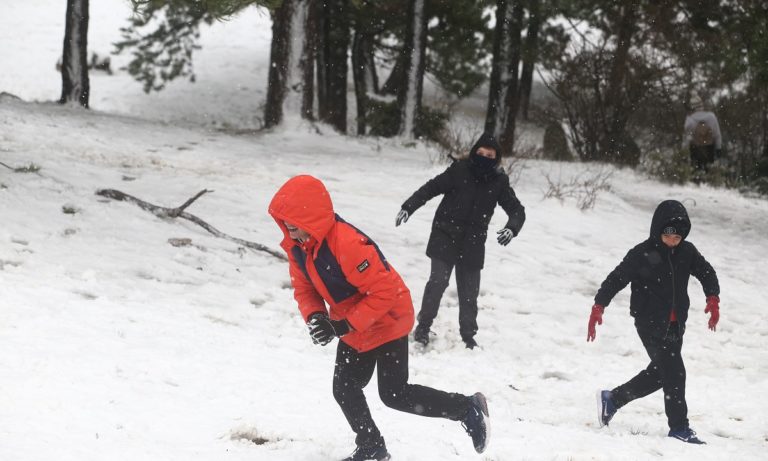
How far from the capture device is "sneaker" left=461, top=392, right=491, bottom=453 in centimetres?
394

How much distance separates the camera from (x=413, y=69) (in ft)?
51.1

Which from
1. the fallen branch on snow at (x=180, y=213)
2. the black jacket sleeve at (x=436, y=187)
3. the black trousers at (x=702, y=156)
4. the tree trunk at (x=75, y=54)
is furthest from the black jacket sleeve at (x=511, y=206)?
the tree trunk at (x=75, y=54)

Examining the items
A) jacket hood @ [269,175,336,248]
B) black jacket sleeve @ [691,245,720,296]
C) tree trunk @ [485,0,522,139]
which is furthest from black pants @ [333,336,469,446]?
tree trunk @ [485,0,522,139]

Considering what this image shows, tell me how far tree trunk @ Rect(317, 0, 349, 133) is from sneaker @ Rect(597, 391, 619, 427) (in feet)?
48.2

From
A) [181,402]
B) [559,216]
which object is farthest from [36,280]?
[559,216]

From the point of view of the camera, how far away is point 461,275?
6.30 metres

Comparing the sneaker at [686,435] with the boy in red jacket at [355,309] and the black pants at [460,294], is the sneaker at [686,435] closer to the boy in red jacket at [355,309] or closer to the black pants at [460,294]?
the boy in red jacket at [355,309]

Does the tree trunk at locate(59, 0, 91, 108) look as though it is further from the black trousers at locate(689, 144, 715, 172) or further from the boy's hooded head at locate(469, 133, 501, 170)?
the black trousers at locate(689, 144, 715, 172)

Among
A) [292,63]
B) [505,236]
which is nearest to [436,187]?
[505,236]

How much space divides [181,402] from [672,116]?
14801 millimetres

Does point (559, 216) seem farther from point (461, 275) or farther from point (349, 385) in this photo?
point (349, 385)

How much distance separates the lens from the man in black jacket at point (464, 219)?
6078mm

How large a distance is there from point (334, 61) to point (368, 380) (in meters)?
16.9

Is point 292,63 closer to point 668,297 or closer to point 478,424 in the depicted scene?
point 668,297
